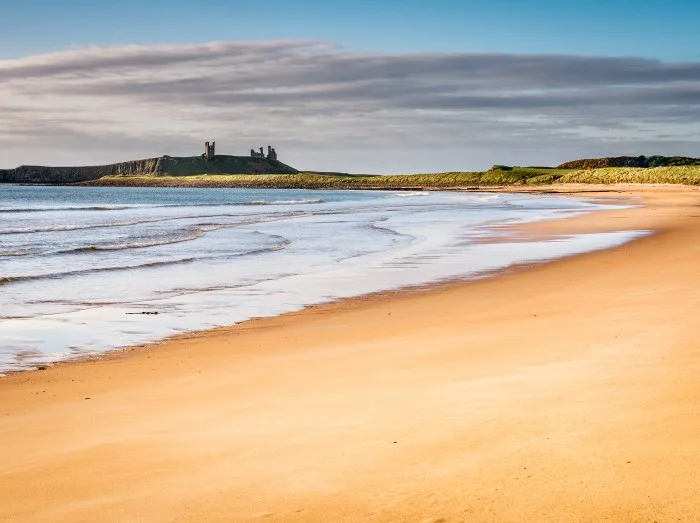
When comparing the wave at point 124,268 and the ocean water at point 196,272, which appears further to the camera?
the wave at point 124,268

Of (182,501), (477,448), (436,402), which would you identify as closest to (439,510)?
(477,448)

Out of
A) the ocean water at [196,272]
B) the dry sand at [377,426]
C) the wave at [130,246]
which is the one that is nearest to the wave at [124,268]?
the ocean water at [196,272]

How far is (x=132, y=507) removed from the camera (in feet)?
15.6

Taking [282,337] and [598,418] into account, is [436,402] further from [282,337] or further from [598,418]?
[282,337]

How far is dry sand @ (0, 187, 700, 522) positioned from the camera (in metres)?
4.58

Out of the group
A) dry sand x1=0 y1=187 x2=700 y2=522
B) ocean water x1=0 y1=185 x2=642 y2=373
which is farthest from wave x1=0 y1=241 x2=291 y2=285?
dry sand x1=0 y1=187 x2=700 y2=522

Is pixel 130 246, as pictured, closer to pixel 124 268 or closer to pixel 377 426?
pixel 124 268

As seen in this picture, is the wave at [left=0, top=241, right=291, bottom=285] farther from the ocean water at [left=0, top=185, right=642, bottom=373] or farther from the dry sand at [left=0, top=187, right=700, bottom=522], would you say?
the dry sand at [left=0, top=187, right=700, bottom=522]

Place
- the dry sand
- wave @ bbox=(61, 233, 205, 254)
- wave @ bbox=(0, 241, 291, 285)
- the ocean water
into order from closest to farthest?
the dry sand < the ocean water < wave @ bbox=(0, 241, 291, 285) < wave @ bbox=(61, 233, 205, 254)

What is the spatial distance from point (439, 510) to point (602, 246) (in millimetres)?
21958

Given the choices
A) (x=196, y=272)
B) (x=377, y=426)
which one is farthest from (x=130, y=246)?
(x=377, y=426)

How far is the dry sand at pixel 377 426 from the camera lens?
4578 mm

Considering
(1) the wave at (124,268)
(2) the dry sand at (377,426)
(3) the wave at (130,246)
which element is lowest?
(1) the wave at (124,268)

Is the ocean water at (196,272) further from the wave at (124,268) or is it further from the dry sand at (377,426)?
the dry sand at (377,426)
